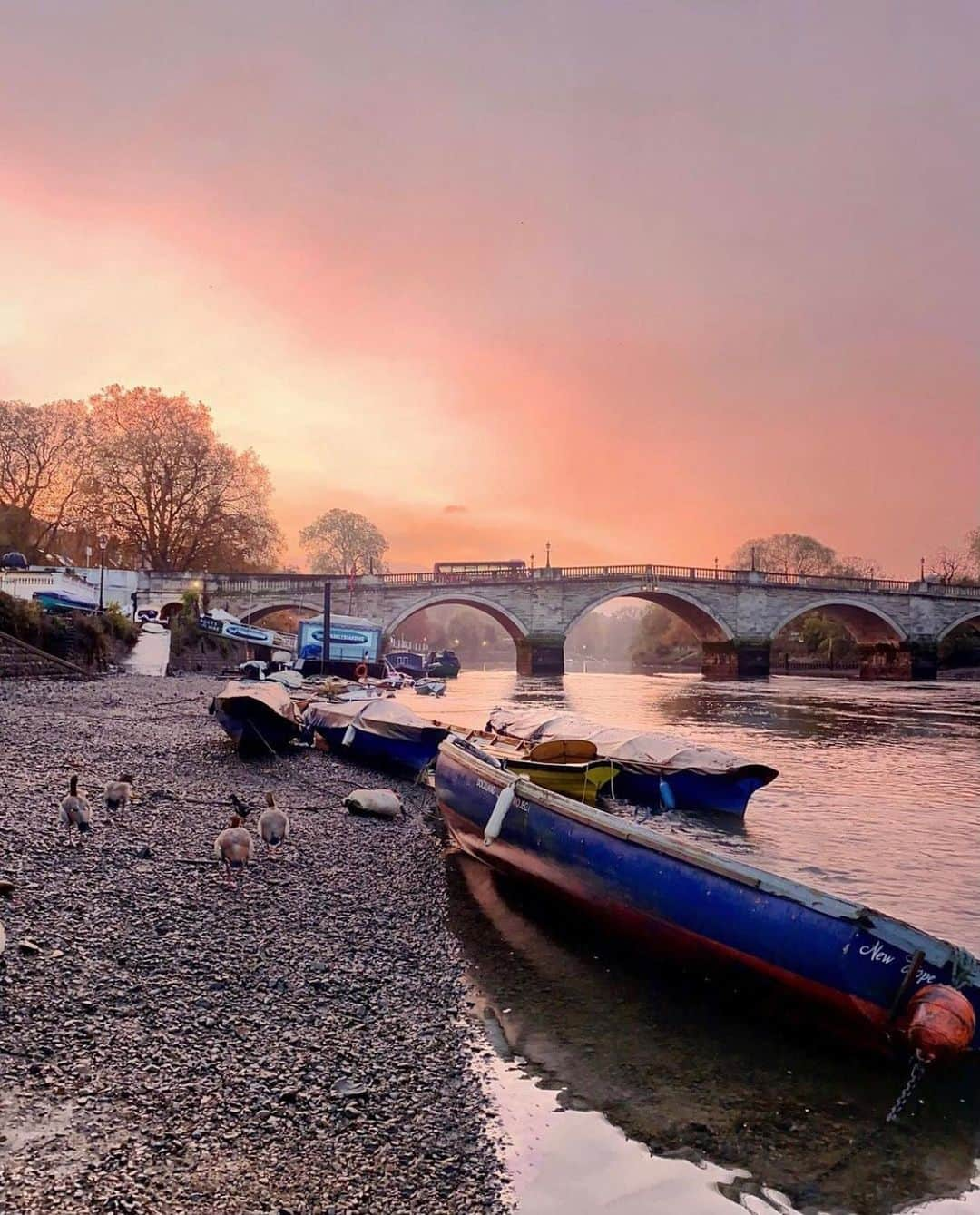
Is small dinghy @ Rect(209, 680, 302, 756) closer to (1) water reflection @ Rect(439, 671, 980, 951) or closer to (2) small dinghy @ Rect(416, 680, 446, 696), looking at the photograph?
(1) water reflection @ Rect(439, 671, 980, 951)

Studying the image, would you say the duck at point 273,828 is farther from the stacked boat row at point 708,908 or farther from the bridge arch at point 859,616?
the bridge arch at point 859,616

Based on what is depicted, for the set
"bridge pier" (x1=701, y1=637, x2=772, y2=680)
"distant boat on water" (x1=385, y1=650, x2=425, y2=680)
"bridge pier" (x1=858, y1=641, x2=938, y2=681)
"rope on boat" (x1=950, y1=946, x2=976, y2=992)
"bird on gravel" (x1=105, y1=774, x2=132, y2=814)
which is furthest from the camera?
"bridge pier" (x1=858, y1=641, x2=938, y2=681)

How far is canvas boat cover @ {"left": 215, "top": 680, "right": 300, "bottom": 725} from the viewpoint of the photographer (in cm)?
1532

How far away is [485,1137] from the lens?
173 inches

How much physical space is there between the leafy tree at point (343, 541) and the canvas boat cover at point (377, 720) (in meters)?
68.6

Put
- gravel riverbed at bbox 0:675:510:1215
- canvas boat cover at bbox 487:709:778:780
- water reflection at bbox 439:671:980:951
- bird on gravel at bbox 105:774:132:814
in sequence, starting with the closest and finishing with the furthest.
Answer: gravel riverbed at bbox 0:675:510:1215
bird on gravel at bbox 105:774:132:814
water reflection at bbox 439:671:980:951
canvas boat cover at bbox 487:709:778:780

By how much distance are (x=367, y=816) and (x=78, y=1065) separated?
7.38m

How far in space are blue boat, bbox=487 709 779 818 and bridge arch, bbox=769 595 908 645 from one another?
55837 mm

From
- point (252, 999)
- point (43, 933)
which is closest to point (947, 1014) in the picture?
point (252, 999)

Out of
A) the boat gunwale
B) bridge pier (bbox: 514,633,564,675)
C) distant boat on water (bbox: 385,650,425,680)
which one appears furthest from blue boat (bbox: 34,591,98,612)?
bridge pier (bbox: 514,633,564,675)

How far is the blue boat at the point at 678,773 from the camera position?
1372 centimetres

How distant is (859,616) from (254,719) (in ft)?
218

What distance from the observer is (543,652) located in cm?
6406

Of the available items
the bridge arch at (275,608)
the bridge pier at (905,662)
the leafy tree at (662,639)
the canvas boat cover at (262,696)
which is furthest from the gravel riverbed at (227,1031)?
the leafy tree at (662,639)
